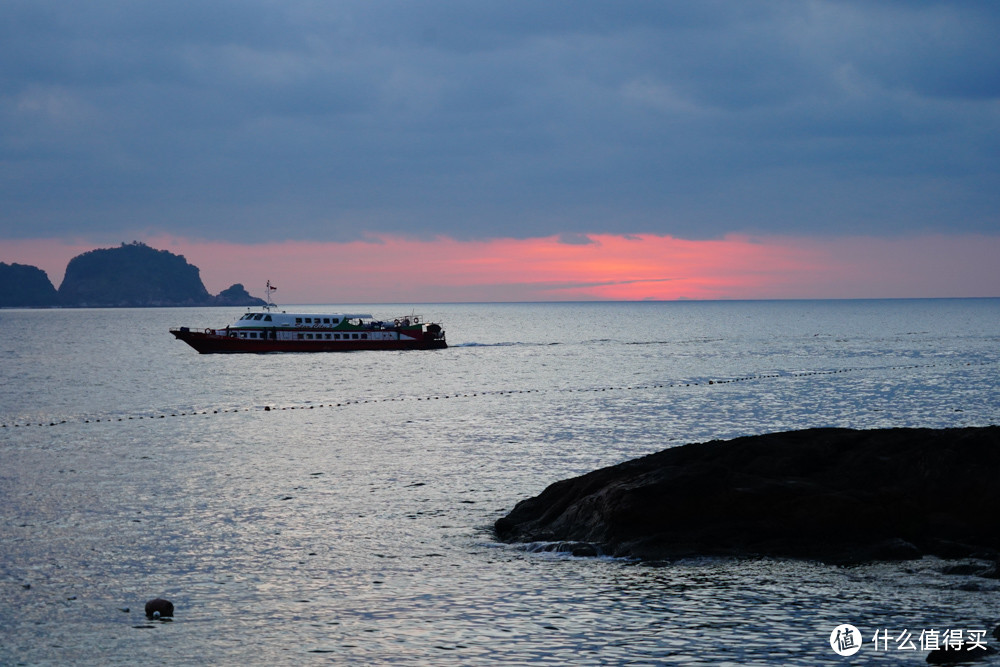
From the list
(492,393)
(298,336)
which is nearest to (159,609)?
(492,393)

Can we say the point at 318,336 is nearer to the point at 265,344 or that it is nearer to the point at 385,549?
the point at 265,344

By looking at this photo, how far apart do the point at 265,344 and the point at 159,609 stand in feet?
345

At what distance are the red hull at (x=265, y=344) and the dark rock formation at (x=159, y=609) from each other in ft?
343

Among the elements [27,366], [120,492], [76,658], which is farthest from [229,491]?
[27,366]

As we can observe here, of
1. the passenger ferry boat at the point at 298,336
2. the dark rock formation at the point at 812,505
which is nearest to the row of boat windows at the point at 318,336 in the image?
the passenger ferry boat at the point at 298,336

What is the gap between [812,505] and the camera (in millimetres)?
19031

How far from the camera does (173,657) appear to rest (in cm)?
1388

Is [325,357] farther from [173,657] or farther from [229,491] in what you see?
[173,657]

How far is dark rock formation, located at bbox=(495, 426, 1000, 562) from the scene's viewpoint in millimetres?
18625

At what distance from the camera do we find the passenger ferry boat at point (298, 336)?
118812 millimetres

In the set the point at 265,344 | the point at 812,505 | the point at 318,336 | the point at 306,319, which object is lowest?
the point at 812,505

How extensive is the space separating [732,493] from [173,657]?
34.4 ft

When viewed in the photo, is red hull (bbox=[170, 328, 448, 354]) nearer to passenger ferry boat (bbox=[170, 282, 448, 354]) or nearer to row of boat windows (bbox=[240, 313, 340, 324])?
passenger ferry boat (bbox=[170, 282, 448, 354])

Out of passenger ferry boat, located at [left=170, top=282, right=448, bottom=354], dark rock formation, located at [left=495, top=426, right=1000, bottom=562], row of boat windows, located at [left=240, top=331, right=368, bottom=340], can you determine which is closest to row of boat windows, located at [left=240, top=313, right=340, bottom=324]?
passenger ferry boat, located at [left=170, top=282, right=448, bottom=354]
